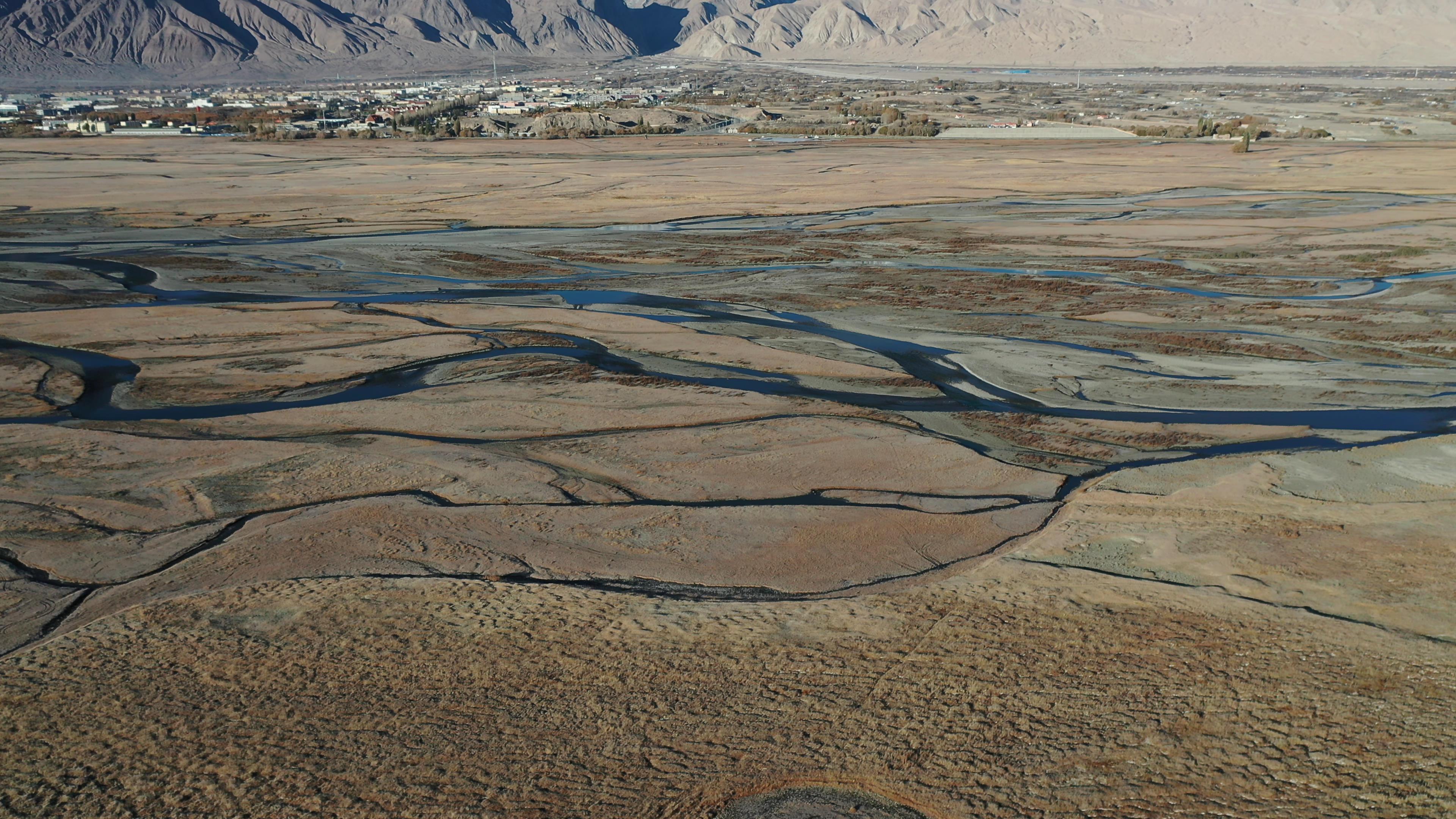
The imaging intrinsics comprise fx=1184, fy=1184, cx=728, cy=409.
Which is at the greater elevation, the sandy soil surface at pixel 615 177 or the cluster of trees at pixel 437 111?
the cluster of trees at pixel 437 111

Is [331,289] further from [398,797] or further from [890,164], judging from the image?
[890,164]

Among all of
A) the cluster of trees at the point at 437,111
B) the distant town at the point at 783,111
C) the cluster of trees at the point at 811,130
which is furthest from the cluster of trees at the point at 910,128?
the cluster of trees at the point at 437,111

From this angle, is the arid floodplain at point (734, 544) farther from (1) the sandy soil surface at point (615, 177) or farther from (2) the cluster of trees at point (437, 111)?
(2) the cluster of trees at point (437, 111)

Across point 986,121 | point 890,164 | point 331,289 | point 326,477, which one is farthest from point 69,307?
point 986,121

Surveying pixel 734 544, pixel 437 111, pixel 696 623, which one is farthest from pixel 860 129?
pixel 696 623

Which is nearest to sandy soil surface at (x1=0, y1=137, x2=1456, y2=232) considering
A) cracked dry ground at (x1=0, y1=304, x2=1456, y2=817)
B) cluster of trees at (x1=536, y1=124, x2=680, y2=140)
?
cluster of trees at (x1=536, y1=124, x2=680, y2=140)

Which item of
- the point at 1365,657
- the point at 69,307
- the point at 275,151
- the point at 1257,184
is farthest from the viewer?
the point at 275,151

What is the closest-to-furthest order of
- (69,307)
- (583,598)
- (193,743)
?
(193,743) < (583,598) < (69,307)

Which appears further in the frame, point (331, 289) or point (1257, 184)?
point (1257, 184)

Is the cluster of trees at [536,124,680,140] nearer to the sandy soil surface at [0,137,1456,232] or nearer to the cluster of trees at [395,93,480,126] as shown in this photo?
the cluster of trees at [395,93,480,126]
